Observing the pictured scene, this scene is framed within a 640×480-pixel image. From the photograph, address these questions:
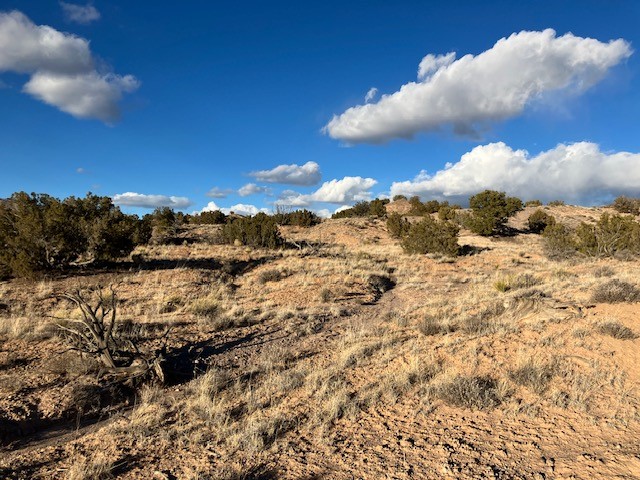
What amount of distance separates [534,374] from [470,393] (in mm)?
1383

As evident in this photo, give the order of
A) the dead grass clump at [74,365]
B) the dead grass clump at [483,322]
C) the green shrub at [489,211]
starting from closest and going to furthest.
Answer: the dead grass clump at [74,365]
the dead grass clump at [483,322]
the green shrub at [489,211]

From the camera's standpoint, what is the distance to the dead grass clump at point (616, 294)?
9.74m

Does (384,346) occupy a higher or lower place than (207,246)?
lower

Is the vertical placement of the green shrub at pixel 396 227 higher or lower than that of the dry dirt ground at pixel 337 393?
higher

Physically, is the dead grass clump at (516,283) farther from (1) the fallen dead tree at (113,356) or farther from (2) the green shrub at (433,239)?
(1) the fallen dead tree at (113,356)

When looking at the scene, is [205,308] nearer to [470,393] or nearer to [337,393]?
[337,393]

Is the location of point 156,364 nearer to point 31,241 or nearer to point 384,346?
point 384,346

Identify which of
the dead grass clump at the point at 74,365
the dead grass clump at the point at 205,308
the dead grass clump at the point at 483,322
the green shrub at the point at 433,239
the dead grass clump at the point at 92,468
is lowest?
the dead grass clump at the point at 92,468

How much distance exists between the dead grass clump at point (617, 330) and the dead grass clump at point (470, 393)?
3419 mm

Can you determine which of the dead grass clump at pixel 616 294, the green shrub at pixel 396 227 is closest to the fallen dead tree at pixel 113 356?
the dead grass clump at pixel 616 294

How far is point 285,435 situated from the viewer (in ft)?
16.0

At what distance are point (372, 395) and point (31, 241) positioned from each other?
48.2 ft

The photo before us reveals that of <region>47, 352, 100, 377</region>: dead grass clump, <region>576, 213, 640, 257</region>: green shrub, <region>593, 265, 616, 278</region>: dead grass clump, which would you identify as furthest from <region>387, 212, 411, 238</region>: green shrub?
<region>47, 352, 100, 377</region>: dead grass clump

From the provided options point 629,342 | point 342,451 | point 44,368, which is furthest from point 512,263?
point 44,368
